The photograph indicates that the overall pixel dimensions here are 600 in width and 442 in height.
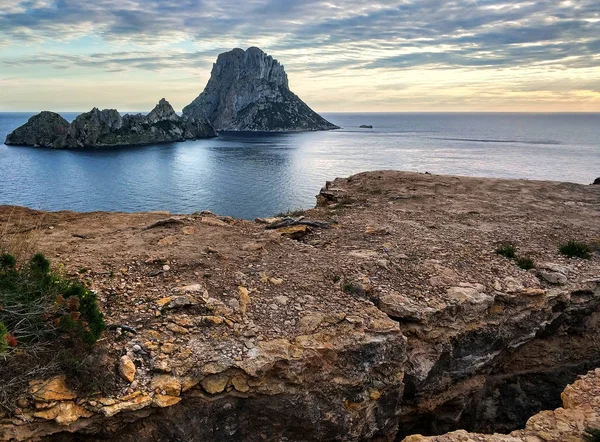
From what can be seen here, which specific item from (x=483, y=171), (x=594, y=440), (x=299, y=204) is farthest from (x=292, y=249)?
(x=483, y=171)

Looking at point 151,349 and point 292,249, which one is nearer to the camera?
point 151,349

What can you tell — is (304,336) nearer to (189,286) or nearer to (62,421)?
(189,286)

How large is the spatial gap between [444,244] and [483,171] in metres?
76.6

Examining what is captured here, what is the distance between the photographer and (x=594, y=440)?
8.15m

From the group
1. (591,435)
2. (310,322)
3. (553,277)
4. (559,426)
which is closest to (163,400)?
(310,322)

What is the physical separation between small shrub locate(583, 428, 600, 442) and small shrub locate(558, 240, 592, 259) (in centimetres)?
751

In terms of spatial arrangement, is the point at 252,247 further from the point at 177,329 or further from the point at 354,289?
the point at 177,329

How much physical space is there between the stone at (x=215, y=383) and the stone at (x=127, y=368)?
4.48 feet

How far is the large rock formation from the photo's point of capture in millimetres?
137625

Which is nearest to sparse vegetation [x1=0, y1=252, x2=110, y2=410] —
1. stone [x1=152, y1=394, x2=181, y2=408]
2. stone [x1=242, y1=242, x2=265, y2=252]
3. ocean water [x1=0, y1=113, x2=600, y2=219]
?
stone [x1=152, y1=394, x2=181, y2=408]

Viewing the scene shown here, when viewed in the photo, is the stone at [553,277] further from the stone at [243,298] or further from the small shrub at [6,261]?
the small shrub at [6,261]

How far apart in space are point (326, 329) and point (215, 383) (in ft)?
9.28

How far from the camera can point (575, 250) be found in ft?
47.5

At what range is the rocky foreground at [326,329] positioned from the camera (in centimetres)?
855
